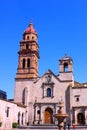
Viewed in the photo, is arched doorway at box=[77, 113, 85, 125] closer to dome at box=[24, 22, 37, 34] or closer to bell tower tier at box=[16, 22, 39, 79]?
bell tower tier at box=[16, 22, 39, 79]

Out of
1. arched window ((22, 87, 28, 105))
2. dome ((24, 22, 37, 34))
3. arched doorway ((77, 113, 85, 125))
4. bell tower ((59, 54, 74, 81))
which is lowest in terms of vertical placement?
arched doorway ((77, 113, 85, 125))

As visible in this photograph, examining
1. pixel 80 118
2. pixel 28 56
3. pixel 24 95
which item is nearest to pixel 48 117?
pixel 80 118

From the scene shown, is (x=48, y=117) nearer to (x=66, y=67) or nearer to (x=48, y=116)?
(x=48, y=116)

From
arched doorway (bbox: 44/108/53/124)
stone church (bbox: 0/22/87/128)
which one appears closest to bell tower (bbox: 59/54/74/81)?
stone church (bbox: 0/22/87/128)

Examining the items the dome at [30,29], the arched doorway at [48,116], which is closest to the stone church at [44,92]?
the arched doorway at [48,116]

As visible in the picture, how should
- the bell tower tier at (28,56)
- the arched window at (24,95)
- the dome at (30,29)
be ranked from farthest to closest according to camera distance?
the dome at (30,29) → the bell tower tier at (28,56) → the arched window at (24,95)

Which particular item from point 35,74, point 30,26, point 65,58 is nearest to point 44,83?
point 35,74

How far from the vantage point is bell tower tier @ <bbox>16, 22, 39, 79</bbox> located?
51906mm

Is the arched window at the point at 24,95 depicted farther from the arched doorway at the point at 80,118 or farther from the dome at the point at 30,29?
the dome at the point at 30,29

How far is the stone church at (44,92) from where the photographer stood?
47688 millimetres

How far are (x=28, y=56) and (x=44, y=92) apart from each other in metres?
8.30

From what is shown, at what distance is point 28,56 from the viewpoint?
174 ft

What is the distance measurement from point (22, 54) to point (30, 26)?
718cm

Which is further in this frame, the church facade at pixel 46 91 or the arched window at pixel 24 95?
the arched window at pixel 24 95
